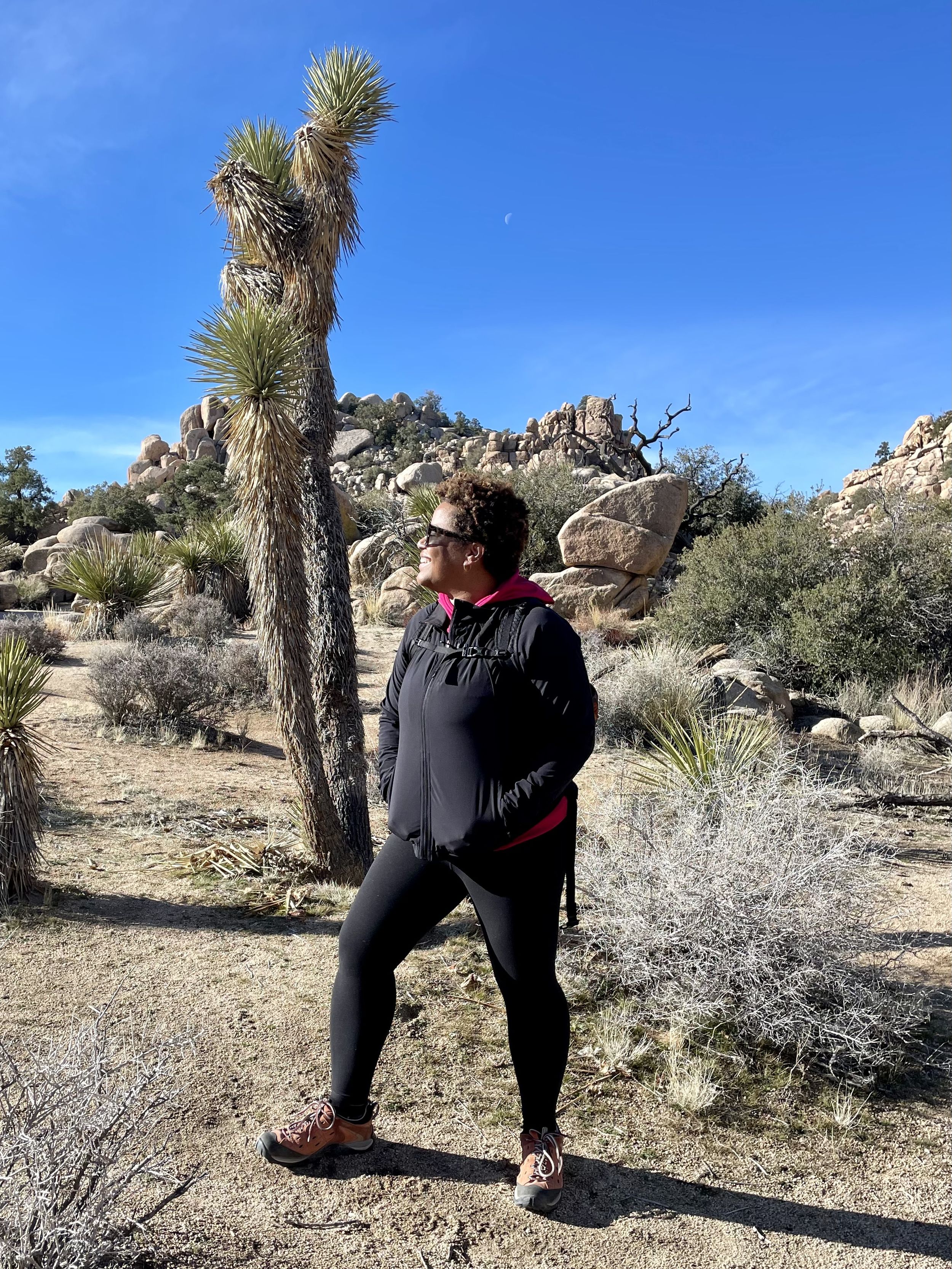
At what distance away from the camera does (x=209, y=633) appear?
13.3m

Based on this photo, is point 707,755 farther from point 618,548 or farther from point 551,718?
point 618,548

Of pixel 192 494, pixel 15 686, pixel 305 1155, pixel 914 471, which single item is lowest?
pixel 305 1155

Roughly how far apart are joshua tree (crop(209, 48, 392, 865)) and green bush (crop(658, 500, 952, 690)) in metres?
7.53

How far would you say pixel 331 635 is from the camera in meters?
5.38

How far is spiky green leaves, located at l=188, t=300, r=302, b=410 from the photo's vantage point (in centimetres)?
499

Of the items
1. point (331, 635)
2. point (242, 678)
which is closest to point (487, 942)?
point (331, 635)

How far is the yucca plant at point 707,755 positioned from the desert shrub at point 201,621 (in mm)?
7770

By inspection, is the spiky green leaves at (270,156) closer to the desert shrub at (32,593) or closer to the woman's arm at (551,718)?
the woman's arm at (551,718)

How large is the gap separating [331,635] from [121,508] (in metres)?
27.3

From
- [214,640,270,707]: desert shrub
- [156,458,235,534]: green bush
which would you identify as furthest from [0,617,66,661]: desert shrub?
[156,458,235,534]: green bush

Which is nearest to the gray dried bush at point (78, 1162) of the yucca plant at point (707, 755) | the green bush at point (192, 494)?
the yucca plant at point (707, 755)

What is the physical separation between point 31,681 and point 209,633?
8326mm

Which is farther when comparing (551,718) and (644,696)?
(644,696)

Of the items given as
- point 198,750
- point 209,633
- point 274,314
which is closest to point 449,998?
point 274,314
